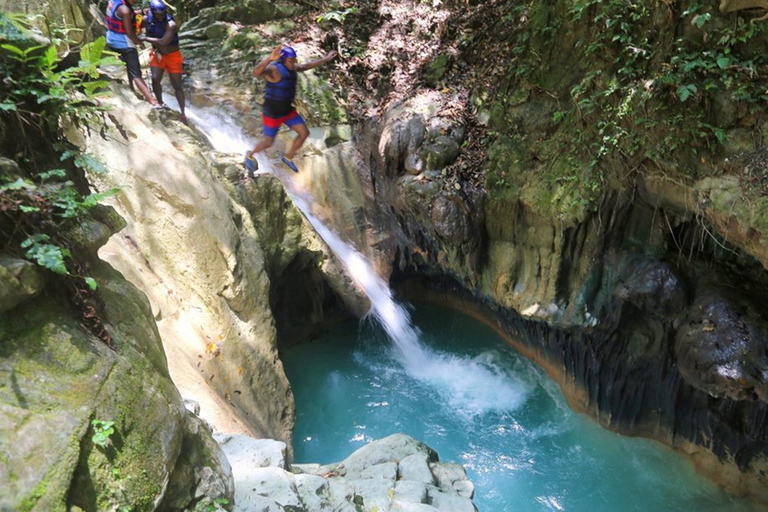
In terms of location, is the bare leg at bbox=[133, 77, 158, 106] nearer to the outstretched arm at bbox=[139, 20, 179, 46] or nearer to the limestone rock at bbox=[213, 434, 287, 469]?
the outstretched arm at bbox=[139, 20, 179, 46]

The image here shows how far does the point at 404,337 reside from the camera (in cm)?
780

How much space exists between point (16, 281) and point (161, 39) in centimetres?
467

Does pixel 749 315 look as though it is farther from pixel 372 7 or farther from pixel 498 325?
pixel 372 7

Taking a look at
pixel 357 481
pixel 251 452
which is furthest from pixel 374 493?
pixel 251 452

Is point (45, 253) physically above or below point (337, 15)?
below

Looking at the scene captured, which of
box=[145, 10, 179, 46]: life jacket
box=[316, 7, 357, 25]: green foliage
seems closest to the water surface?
box=[145, 10, 179, 46]: life jacket

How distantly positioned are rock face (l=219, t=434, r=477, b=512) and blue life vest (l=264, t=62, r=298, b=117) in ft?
12.9

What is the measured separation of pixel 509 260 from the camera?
266 inches

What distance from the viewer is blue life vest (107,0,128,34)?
17.6 ft

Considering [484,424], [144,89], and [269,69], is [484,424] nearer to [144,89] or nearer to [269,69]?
[269,69]

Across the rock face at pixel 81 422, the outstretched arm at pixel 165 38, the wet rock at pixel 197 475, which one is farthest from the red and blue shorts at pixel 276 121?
the wet rock at pixel 197 475

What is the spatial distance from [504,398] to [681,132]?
4.20 m

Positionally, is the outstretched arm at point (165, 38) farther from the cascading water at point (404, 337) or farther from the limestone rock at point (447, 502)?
the limestone rock at point (447, 502)

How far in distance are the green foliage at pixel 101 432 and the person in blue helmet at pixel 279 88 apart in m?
4.31
